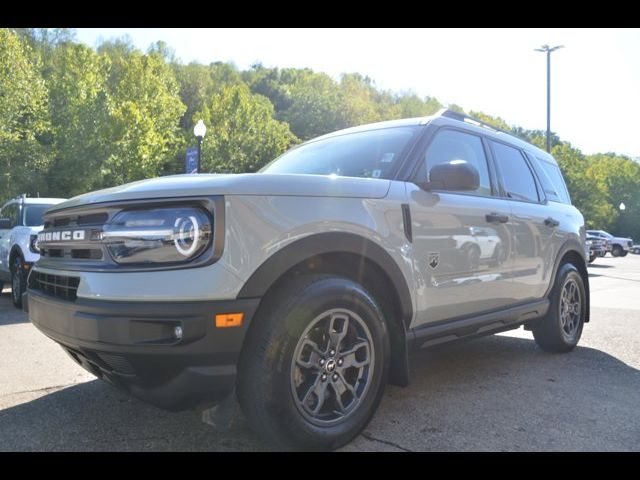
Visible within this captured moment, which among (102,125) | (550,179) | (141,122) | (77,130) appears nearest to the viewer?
(550,179)

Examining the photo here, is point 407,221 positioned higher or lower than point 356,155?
lower

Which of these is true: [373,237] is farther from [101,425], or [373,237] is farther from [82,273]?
[101,425]

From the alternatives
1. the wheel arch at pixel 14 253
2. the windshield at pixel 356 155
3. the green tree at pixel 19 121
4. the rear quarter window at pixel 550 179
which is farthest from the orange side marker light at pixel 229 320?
the green tree at pixel 19 121

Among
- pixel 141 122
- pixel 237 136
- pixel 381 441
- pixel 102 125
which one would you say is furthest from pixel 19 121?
pixel 381 441

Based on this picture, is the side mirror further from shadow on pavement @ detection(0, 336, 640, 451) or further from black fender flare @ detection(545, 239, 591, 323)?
black fender flare @ detection(545, 239, 591, 323)

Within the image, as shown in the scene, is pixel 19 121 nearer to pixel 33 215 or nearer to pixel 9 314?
pixel 33 215

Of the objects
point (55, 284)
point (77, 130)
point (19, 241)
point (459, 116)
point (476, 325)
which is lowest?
point (476, 325)

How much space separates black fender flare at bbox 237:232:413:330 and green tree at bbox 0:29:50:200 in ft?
64.9

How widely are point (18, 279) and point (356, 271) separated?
676 centimetres

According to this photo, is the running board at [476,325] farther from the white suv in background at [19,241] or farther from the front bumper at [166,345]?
the white suv in background at [19,241]

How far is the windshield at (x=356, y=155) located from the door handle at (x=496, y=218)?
2.59 feet

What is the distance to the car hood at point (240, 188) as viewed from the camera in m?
2.32

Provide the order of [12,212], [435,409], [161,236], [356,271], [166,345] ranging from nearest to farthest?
Answer: [166,345] → [161,236] → [356,271] → [435,409] → [12,212]

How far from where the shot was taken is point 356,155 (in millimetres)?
3568
